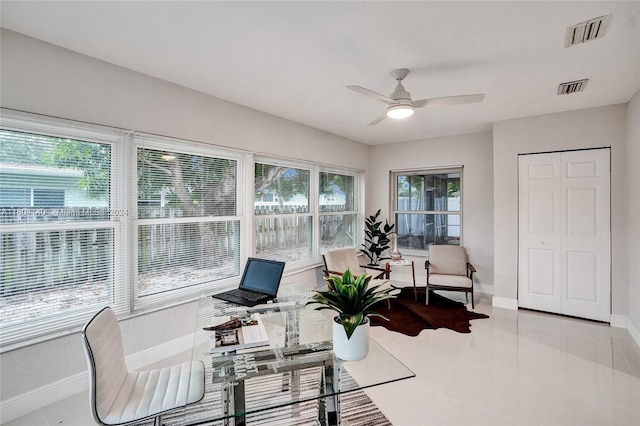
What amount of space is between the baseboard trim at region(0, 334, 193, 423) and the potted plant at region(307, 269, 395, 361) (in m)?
2.05

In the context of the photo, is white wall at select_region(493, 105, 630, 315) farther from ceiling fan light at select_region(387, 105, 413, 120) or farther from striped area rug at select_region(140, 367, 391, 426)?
striped area rug at select_region(140, 367, 391, 426)

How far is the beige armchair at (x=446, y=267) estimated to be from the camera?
14.2 feet

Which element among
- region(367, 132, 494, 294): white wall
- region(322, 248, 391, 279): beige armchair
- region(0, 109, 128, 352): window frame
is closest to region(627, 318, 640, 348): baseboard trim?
region(367, 132, 494, 294): white wall

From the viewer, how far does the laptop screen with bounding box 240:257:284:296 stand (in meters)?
2.58

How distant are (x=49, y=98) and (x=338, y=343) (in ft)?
8.56

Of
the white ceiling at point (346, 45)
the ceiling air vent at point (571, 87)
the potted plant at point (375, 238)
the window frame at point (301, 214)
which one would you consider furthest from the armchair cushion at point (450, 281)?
the ceiling air vent at point (571, 87)

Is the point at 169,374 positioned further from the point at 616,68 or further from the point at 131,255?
the point at 616,68

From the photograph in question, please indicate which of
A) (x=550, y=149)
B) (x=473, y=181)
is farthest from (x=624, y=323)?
(x=473, y=181)

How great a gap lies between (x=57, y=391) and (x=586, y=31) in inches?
177

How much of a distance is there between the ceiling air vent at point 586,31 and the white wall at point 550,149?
206 cm

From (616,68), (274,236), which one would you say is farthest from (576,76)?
(274,236)

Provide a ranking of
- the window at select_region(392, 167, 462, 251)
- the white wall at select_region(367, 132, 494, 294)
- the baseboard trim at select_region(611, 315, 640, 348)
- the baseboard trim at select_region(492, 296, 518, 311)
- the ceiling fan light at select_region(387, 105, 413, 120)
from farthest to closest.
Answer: the window at select_region(392, 167, 462, 251), the white wall at select_region(367, 132, 494, 294), the baseboard trim at select_region(492, 296, 518, 311), the baseboard trim at select_region(611, 315, 640, 348), the ceiling fan light at select_region(387, 105, 413, 120)

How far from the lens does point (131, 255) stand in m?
2.62

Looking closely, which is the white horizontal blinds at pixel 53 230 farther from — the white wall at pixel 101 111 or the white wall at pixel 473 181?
the white wall at pixel 473 181
